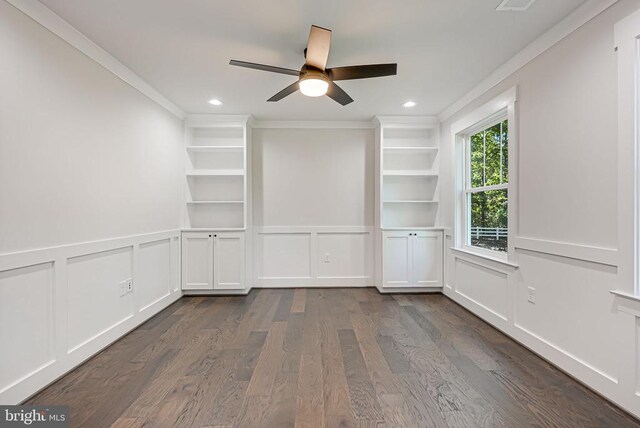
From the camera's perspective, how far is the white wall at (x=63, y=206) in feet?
6.00

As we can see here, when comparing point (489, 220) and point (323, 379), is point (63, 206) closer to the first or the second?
point (323, 379)

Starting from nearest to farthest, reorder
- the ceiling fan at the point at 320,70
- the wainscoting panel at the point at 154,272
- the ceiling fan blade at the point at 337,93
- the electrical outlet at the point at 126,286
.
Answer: the ceiling fan at the point at 320,70
the ceiling fan blade at the point at 337,93
the electrical outlet at the point at 126,286
the wainscoting panel at the point at 154,272

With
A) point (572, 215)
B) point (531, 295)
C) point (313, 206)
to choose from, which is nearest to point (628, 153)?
point (572, 215)

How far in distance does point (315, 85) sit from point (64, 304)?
7.79 ft

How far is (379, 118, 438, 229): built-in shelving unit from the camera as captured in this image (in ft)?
14.8

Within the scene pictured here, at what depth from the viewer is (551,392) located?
1.96 metres

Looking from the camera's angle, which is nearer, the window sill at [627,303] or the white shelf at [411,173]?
the window sill at [627,303]

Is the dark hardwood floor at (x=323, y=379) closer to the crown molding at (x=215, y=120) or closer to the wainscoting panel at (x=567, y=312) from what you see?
the wainscoting panel at (x=567, y=312)

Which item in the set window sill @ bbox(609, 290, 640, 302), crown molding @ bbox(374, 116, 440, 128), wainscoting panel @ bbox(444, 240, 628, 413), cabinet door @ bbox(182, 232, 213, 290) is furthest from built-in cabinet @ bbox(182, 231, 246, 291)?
window sill @ bbox(609, 290, 640, 302)

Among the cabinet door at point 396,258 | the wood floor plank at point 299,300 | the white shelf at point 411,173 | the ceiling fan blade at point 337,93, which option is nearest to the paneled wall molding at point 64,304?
Answer: the wood floor plank at point 299,300

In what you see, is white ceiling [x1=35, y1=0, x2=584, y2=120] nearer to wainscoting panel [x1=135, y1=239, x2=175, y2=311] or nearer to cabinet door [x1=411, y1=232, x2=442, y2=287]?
wainscoting panel [x1=135, y1=239, x2=175, y2=311]

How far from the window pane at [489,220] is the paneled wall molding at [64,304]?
3.63 metres

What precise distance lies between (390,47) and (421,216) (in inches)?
105

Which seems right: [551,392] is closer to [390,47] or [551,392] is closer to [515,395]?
[515,395]
